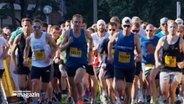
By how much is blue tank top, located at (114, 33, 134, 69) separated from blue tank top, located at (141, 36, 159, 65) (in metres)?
2.21

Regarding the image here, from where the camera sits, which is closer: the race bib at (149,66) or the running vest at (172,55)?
the running vest at (172,55)

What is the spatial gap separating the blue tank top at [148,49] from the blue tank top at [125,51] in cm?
221

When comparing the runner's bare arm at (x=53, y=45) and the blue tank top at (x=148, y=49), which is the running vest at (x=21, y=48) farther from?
Result: the blue tank top at (x=148, y=49)

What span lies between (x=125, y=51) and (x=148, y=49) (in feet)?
7.66

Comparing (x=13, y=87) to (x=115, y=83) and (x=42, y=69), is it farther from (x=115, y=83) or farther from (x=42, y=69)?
(x=115, y=83)

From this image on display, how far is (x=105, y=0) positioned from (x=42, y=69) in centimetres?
2940

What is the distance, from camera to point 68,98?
16.4m

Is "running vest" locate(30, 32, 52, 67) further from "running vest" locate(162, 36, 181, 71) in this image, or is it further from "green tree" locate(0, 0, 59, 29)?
"green tree" locate(0, 0, 59, 29)

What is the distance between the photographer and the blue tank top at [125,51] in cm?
1323

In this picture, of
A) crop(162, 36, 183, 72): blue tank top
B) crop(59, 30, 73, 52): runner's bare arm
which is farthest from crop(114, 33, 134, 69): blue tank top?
crop(59, 30, 73, 52): runner's bare arm

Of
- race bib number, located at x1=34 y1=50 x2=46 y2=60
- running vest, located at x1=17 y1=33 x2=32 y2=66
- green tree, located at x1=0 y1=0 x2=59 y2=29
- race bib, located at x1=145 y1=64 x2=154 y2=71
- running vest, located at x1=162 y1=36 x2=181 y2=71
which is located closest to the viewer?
running vest, located at x1=162 y1=36 x2=181 y2=71

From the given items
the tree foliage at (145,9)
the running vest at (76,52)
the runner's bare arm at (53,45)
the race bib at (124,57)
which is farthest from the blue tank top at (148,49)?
the tree foliage at (145,9)

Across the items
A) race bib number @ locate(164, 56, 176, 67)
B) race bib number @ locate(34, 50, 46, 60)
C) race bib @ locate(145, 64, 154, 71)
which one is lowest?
race bib @ locate(145, 64, 154, 71)

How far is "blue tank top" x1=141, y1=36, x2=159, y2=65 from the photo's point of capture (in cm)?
1542
